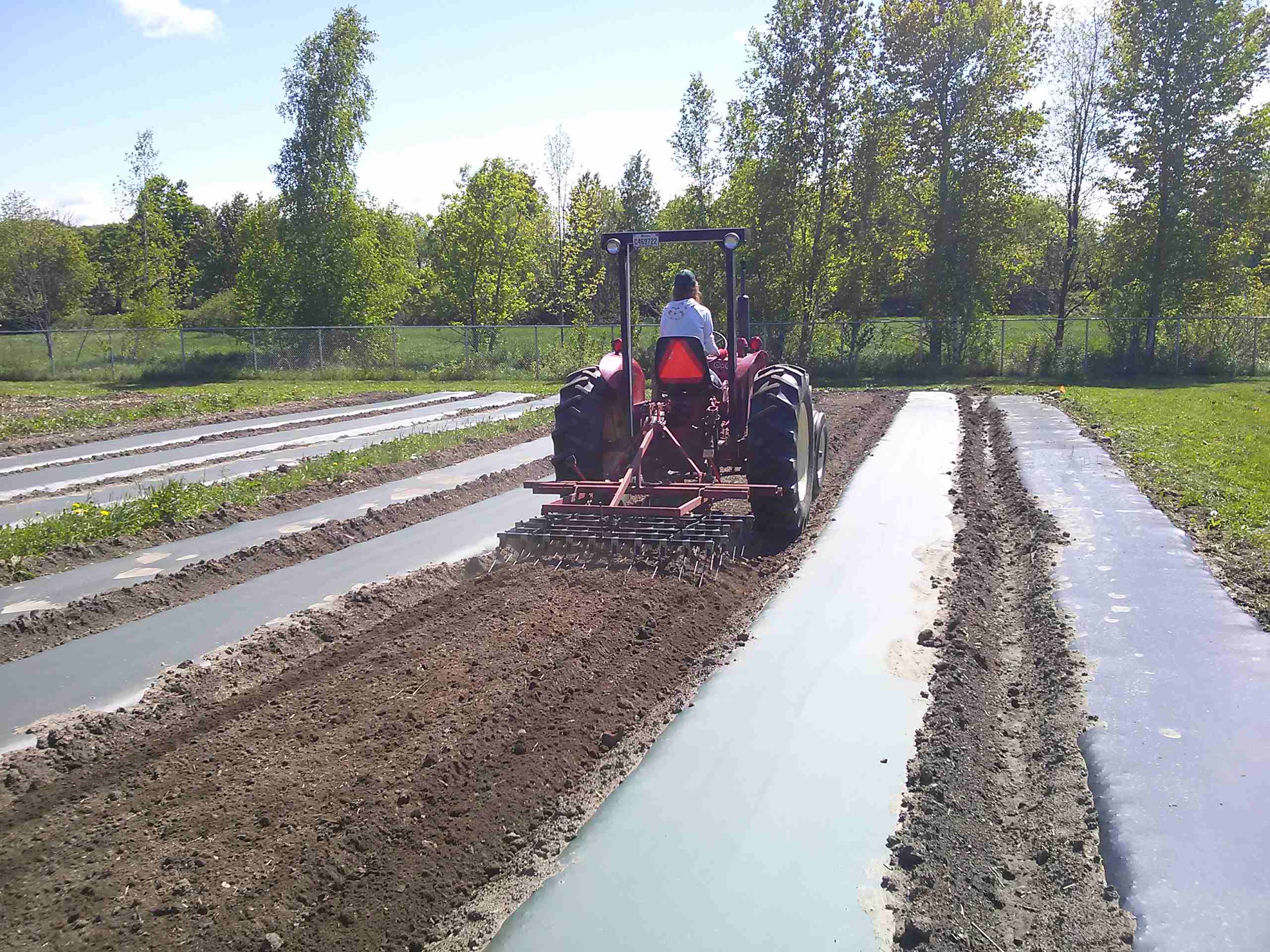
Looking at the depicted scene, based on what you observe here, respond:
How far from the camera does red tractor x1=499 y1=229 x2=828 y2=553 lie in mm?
6676

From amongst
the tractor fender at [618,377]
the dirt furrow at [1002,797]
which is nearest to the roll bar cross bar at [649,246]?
the tractor fender at [618,377]

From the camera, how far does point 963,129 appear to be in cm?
2588

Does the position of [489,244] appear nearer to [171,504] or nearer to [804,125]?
[804,125]

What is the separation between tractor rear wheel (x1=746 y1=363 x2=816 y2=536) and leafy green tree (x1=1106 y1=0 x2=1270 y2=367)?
2115cm

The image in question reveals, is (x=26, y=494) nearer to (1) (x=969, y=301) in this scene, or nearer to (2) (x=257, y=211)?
(1) (x=969, y=301)

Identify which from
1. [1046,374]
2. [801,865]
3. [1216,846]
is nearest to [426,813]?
[801,865]

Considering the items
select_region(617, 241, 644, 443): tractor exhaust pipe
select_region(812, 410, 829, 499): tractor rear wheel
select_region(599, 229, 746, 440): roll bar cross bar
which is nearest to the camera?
select_region(599, 229, 746, 440): roll bar cross bar

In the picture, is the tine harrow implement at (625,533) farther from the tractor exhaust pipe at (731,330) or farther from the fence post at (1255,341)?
the fence post at (1255,341)

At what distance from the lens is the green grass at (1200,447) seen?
796 centimetres

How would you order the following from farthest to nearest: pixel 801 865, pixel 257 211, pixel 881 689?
pixel 257 211 < pixel 881 689 < pixel 801 865

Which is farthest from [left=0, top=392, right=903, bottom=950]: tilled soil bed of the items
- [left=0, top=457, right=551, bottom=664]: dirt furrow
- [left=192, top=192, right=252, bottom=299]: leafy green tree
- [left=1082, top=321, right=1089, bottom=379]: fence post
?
[left=192, top=192, right=252, bottom=299]: leafy green tree

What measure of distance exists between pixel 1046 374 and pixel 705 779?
24.3 m

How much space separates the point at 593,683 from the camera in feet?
15.5

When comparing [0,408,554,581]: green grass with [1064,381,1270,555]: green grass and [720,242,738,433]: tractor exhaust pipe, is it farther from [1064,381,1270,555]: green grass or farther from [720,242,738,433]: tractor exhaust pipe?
[1064,381,1270,555]: green grass
